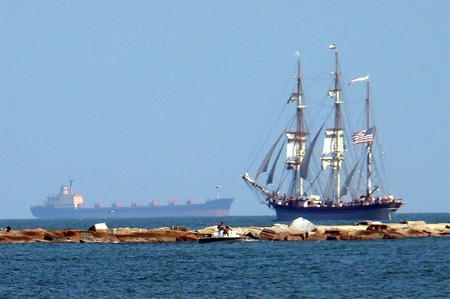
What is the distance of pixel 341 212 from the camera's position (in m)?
153

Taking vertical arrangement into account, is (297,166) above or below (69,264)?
above

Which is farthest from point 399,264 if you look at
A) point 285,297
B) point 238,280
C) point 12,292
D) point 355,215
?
point 355,215

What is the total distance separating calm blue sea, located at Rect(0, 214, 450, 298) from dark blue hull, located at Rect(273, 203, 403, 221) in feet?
234

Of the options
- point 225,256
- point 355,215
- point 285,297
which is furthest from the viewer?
point 355,215

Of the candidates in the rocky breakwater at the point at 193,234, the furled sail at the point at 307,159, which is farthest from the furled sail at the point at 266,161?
the rocky breakwater at the point at 193,234

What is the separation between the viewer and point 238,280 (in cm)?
5247

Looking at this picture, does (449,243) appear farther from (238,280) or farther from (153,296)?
(153,296)

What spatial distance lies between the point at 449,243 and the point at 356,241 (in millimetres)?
6185

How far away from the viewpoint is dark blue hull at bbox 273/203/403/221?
150000mm

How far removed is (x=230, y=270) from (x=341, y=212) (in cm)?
9693

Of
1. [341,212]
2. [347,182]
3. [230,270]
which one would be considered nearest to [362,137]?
[347,182]

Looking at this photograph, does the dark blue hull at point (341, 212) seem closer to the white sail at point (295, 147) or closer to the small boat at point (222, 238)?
the white sail at point (295, 147)

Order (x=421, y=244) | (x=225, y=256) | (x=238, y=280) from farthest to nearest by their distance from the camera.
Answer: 1. (x=421, y=244)
2. (x=225, y=256)
3. (x=238, y=280)

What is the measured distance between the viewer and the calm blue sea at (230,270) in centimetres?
4788
